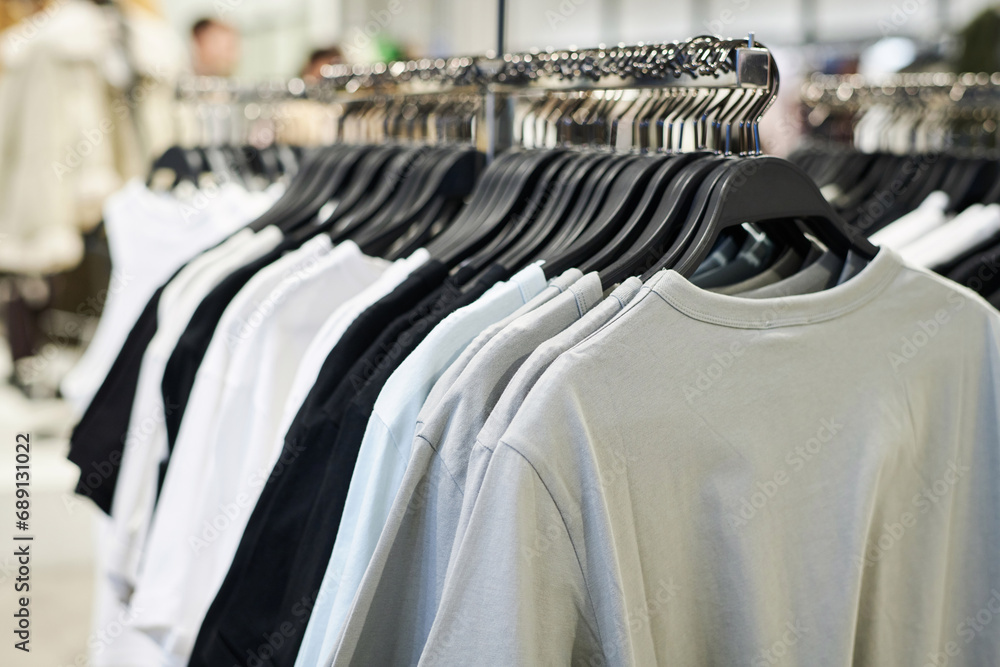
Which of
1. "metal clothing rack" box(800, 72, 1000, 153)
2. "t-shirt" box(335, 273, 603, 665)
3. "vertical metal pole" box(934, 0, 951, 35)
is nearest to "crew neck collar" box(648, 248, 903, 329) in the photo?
"t-shirt" box(335, 273, 603, 665)

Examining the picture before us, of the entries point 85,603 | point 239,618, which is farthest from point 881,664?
point 85,603

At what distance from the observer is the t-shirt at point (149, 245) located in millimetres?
1696

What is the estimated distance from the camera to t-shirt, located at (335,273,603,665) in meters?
0.73

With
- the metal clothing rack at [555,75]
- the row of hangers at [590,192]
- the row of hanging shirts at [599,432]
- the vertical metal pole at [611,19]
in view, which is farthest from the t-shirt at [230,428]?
the vertical metal pole at [611,19]

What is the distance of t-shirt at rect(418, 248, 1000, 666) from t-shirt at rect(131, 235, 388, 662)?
1.40 ft

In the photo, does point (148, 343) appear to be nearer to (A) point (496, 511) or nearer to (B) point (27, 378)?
(A) point (496, 511)

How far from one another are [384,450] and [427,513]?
8cm

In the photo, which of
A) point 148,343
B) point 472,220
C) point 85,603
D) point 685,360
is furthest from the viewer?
point 85,603

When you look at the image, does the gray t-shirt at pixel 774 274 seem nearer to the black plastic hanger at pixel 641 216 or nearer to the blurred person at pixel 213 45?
the black plastic hanger at pixel 641 216

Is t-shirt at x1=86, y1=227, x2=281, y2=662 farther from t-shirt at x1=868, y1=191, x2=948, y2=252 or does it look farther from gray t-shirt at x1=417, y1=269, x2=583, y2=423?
t-shirt at x1=868, y1=191, x2=948, y2=252

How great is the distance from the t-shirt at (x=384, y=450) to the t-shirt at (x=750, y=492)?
0.07 meters

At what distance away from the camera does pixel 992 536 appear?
938 mm

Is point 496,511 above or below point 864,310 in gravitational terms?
below

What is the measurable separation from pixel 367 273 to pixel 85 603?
189 centimetres
